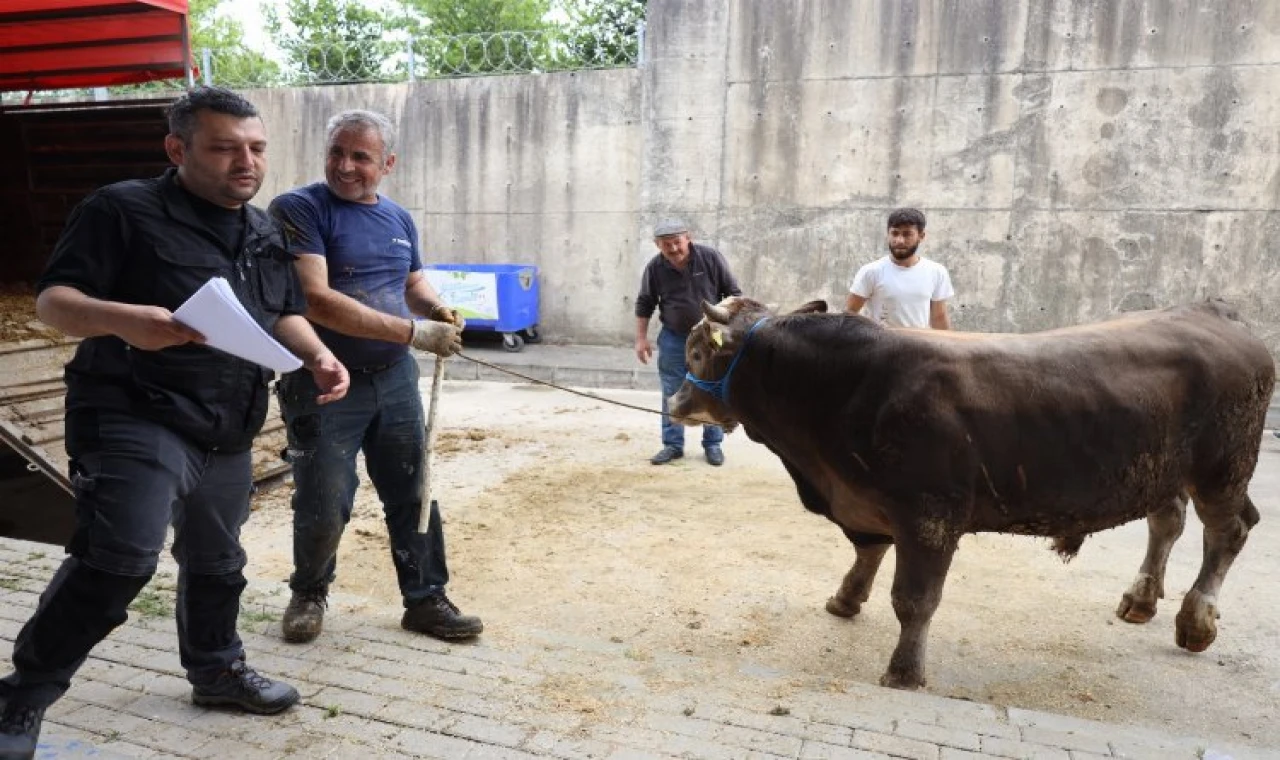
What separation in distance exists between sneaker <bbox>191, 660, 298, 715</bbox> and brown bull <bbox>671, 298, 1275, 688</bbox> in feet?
7.14

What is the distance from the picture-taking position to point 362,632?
3.74 meters

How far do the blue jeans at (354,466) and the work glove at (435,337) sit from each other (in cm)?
26

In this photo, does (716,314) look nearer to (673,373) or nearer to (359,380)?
(359,380)

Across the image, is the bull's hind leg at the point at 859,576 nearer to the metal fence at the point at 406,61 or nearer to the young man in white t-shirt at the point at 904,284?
the young man in white t-shirt at the point at 904,284

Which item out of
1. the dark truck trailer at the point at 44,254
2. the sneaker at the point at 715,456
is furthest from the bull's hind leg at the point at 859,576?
the dark truck trailer at the point at 44,254

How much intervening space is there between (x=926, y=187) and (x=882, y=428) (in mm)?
8642

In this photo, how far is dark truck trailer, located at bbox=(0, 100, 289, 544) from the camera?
5.84 metres

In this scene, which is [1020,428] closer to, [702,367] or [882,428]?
A: [882,428]

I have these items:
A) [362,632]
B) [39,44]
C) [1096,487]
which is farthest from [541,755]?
[39,44]

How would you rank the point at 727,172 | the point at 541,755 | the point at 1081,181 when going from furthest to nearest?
the point at 727,172 < the point at 1081,181 < the point at 541,755

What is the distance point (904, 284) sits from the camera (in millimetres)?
5906

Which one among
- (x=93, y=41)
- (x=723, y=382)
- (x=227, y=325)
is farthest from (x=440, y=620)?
(x=93, y=41)

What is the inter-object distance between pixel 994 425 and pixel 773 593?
1649 mm

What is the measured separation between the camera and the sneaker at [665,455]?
750 cm
